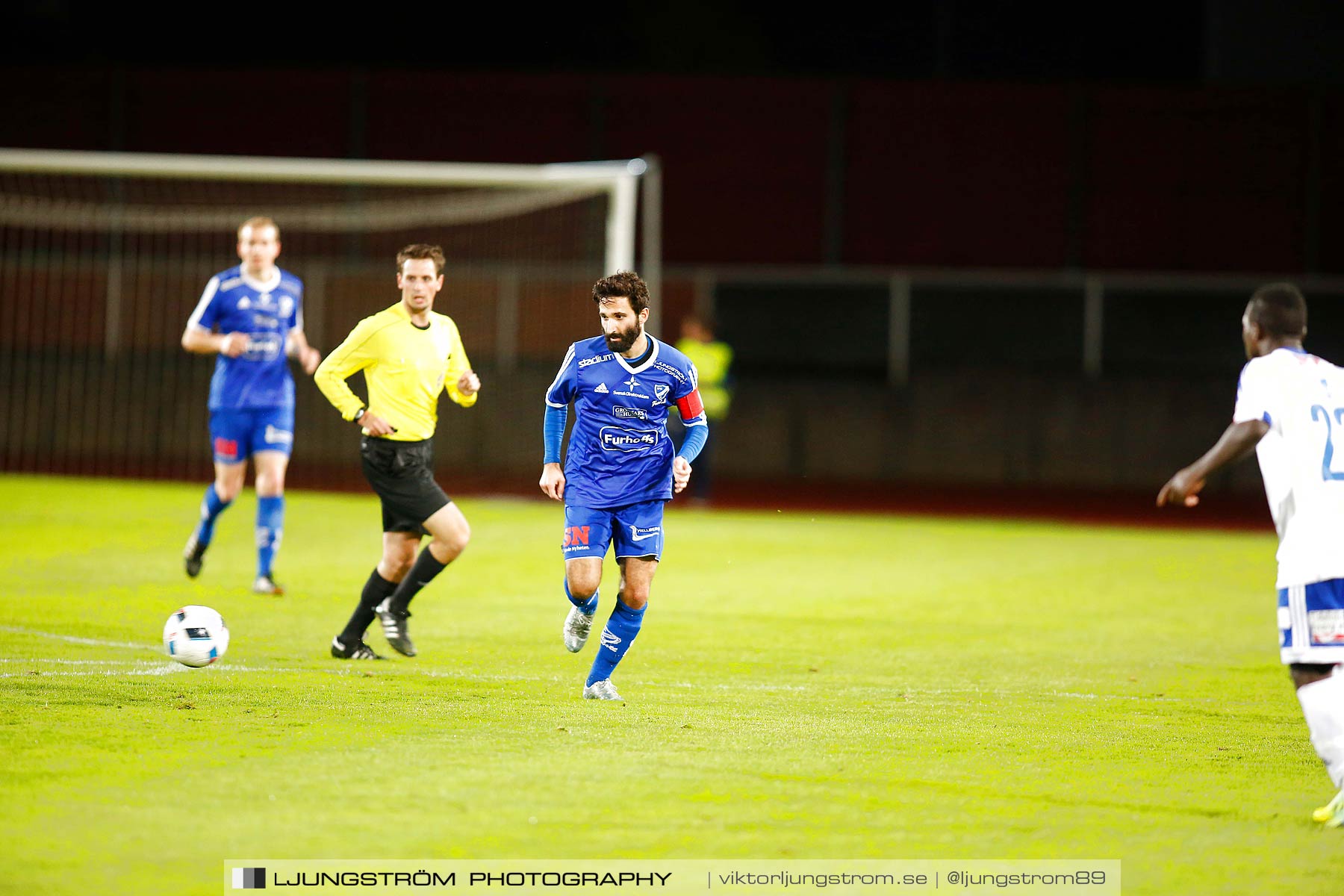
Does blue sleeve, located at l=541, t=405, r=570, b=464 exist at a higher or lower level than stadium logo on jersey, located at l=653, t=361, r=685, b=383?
lower

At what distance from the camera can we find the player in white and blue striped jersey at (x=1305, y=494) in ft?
15.5

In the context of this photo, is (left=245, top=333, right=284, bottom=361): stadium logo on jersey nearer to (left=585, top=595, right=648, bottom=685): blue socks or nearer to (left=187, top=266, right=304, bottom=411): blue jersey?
(left=187, top=266, right=304, bottom=411): blue jersey

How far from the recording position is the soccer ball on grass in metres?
6.66

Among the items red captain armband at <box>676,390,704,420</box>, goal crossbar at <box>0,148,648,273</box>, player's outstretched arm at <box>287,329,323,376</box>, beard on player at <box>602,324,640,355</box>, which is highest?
goal crossbar at <box>0,148,648,273</box>

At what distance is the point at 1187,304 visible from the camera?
22.1 m

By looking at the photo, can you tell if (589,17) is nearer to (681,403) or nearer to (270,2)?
(270,2)

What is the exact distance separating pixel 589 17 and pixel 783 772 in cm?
2245

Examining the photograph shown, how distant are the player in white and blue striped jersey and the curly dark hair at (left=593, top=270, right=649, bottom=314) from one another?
244 cm

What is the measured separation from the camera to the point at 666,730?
19.1ft

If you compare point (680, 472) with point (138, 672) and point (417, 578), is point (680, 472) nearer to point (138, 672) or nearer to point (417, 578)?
point (417, 578)

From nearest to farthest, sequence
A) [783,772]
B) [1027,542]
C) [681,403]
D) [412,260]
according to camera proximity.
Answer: [783,772]
[681,403]
[412,260]
[1027,542]

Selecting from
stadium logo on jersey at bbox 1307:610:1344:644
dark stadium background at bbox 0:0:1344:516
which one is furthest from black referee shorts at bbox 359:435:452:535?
dark stadium background at bbox 0:0:1344:516

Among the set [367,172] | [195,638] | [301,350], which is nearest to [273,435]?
[301,350]

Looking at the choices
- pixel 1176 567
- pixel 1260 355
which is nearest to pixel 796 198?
pixel 1176 567
